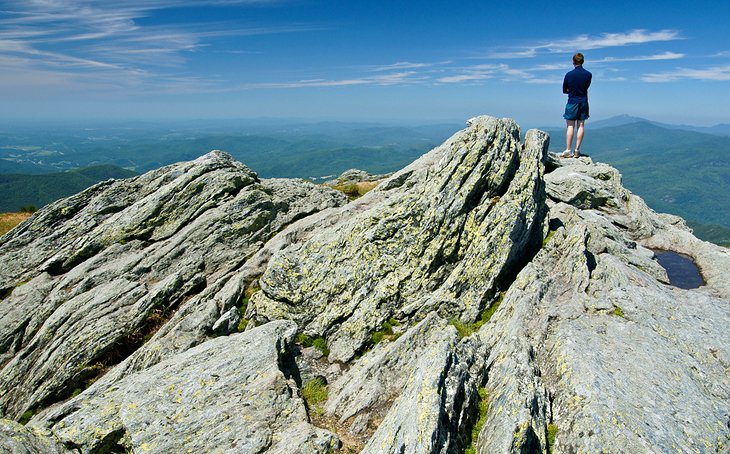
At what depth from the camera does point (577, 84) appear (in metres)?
30.7

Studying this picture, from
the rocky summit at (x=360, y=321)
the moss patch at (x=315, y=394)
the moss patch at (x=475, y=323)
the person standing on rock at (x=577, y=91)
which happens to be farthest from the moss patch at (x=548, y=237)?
the moss patch at (x=315, y=394)

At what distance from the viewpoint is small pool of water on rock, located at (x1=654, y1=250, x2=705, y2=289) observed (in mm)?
22922

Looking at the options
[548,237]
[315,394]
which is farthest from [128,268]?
[548,237]

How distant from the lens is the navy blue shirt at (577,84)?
30.3 meters

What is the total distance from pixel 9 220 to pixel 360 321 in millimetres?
42389

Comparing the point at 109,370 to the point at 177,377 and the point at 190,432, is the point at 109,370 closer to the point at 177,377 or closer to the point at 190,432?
the point at 177,377

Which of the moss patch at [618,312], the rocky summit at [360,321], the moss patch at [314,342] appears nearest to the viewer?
the rocky summit at [360,321]

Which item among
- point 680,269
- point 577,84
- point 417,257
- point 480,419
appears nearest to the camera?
point 480,419

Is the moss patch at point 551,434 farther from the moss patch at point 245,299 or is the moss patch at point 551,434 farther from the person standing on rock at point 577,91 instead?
the person standing on rock at point 577,91

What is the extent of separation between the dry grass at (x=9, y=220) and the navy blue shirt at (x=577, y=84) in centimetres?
5223

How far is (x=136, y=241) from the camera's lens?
23.8m

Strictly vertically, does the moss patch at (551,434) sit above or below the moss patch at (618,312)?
below

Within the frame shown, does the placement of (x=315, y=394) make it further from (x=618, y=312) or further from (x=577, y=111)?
(x=577, y=111)

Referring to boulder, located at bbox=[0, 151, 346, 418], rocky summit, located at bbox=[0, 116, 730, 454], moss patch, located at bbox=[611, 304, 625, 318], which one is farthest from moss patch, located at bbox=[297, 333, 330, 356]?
moss patch, located at bbox=[611, 304, 625, 318]
